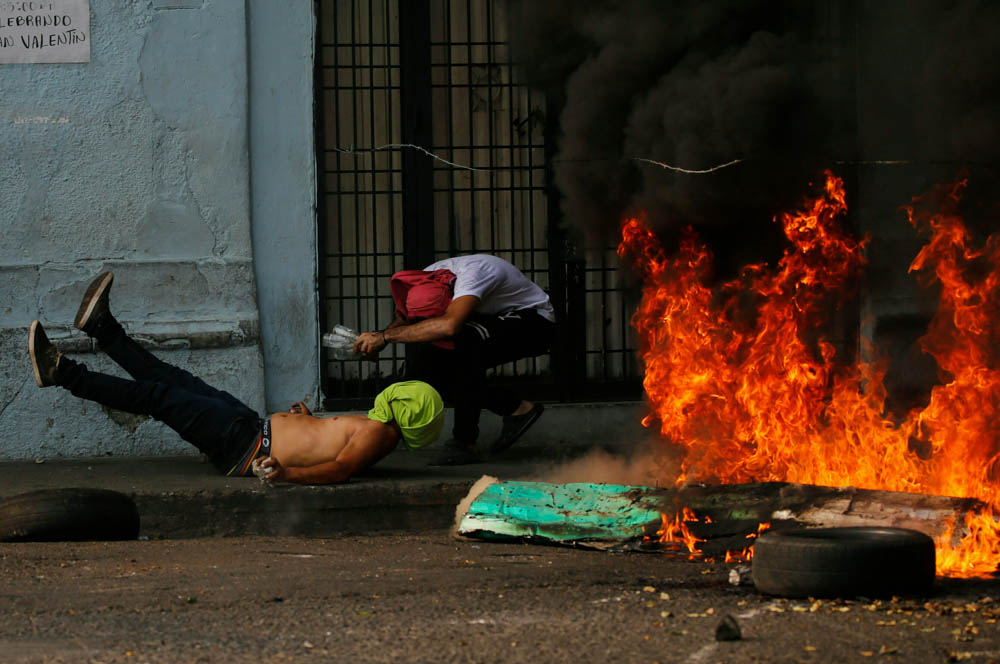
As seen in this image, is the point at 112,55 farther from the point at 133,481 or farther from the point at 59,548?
the point at 59,548

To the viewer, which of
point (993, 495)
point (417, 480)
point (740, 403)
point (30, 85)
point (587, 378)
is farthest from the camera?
point (587, 378)

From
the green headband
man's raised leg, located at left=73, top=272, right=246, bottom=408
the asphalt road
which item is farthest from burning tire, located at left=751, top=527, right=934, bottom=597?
man's raised leg, located at left=73, top=272, right=246, bottom=408

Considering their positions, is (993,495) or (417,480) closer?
(993,495)

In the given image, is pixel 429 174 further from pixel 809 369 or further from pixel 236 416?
pixel 809 369

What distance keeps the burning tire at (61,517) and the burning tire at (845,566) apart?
113 inches

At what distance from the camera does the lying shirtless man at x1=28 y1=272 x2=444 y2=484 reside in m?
6.08

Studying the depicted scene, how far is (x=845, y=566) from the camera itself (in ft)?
13.1

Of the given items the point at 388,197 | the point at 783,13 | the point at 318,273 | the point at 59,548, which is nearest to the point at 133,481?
the point at 59,548

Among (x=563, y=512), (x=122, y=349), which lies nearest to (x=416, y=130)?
(x=122, y=349)

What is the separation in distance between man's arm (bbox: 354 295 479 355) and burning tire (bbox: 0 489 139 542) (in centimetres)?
164

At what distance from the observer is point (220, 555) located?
5.07 metres

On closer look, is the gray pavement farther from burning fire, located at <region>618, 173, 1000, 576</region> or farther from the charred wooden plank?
burning fire, located at <region>618, 173, 1000, 576</region>

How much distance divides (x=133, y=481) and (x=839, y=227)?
3.89 metres

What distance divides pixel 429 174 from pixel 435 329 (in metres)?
1.65
